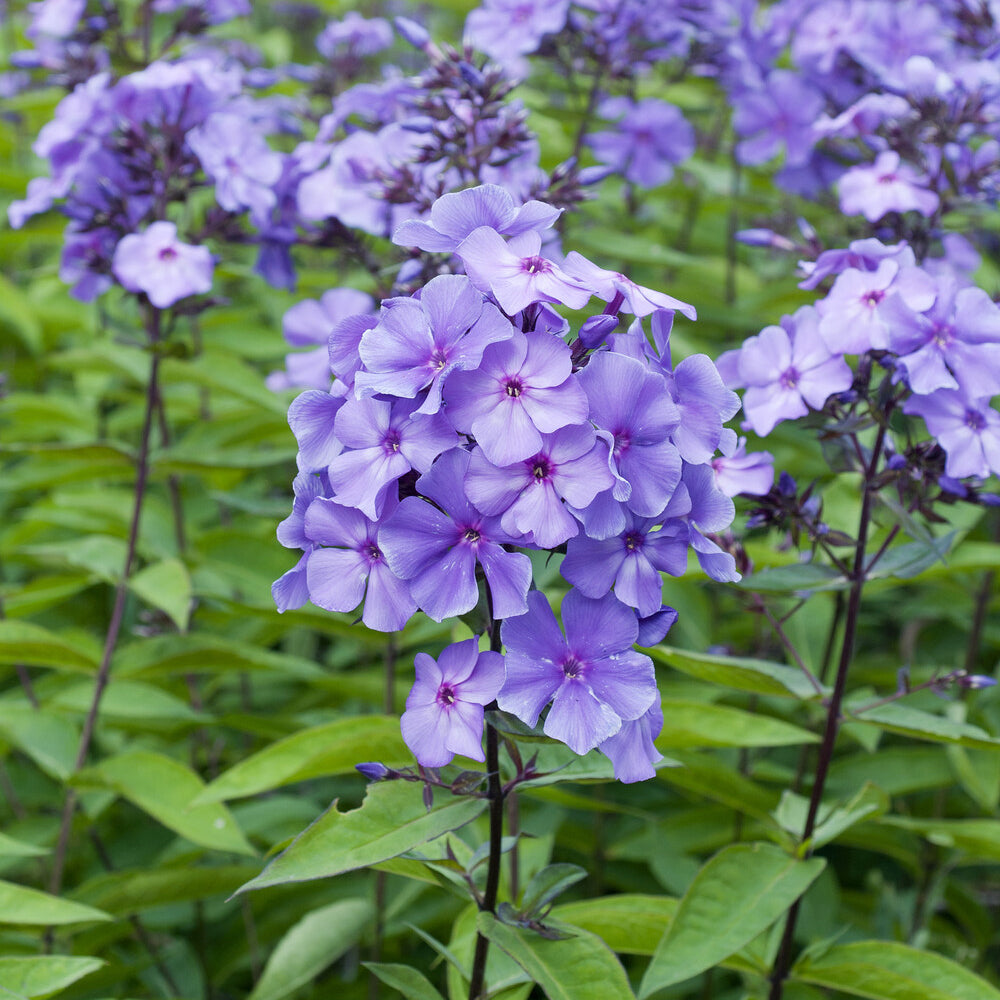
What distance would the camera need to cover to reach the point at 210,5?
2766 mm

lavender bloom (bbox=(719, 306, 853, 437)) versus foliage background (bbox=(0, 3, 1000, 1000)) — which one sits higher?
lavender bloom (bbox=(719, 306, 853, 437))

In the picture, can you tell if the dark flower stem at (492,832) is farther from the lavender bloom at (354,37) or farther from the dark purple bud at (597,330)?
the lavender bloom at (354,37)

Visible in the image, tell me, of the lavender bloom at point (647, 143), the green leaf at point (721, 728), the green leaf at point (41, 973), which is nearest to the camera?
the green leaf at point (41, 973)

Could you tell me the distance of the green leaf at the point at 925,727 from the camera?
5.03 ft

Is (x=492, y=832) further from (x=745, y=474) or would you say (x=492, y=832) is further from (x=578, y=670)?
(x=745, y=474)

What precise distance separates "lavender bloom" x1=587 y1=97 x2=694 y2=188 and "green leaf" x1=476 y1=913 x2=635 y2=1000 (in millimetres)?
2214

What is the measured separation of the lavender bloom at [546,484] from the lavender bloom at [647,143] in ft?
6.74

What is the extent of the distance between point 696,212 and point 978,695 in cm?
189

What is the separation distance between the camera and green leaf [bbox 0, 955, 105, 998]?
4.83 ft

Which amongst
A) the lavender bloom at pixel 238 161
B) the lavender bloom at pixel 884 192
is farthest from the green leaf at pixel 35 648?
the lavender bloom at pixel 884 192

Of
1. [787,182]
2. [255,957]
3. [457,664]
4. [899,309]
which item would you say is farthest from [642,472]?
[787,182]

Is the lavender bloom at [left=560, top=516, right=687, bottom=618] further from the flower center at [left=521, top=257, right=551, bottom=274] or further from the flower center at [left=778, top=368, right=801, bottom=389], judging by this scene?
the flower center at [left=778, top=368, right=801, bottom=389]

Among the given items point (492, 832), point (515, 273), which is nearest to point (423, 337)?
point (515, 273)

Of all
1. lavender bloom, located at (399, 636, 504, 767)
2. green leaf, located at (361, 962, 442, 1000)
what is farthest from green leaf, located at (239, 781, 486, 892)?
green leaf, located at (361, 962, 442, 1000)
